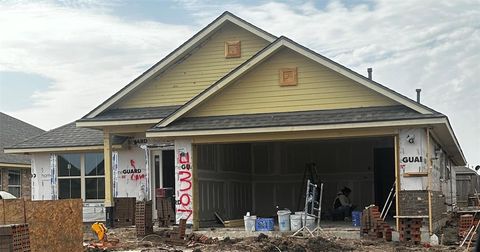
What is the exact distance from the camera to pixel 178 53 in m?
23.7

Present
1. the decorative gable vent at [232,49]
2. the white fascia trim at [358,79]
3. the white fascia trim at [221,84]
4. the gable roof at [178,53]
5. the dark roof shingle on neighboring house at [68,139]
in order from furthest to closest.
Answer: the dark roof shingle on neighboring house at [68,139] → the decorative gable vent at [232,49] → the gable roof at [178,53] → the white fascia trim at [221,84] → the white fascia trim at [358,79]

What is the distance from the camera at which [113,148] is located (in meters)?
24.5

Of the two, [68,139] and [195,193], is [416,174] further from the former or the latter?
[68,139]

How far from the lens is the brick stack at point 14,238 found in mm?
13023

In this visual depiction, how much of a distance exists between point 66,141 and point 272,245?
11.6m

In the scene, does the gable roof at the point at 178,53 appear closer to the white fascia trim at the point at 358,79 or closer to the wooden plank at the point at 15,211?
the white fascia trim at the point at 358,79

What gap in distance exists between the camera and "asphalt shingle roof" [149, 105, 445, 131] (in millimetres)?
18828

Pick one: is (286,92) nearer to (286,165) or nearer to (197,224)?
(197,224)

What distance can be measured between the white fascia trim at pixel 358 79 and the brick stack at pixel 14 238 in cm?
911

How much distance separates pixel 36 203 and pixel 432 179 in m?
10.2

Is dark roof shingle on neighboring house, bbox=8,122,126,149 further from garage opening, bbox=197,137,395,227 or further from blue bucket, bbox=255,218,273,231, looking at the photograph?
blue bucket, bbox=255,218,273,231

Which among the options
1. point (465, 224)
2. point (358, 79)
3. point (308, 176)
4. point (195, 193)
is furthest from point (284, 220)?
point (308, 176)

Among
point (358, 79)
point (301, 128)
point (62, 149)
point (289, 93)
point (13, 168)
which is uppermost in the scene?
point (358, 79)

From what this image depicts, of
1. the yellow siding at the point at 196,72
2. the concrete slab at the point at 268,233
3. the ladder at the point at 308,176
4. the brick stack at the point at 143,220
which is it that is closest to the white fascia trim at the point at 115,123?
the yellow siding at the point at 196,72
